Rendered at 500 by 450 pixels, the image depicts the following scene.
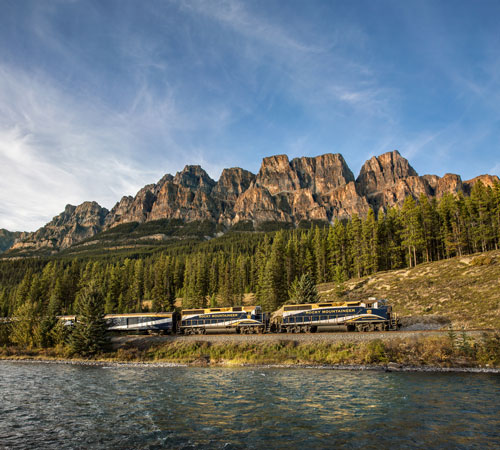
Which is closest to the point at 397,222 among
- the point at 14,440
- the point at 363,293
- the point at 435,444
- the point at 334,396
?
the point at 363,293

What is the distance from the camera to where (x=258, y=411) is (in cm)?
2055

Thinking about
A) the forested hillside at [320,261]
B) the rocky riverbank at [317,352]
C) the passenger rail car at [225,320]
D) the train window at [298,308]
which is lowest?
the rocky riverbank at [317,352]

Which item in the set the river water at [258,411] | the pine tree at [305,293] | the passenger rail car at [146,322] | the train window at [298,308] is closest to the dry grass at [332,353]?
the river water at [258,411]

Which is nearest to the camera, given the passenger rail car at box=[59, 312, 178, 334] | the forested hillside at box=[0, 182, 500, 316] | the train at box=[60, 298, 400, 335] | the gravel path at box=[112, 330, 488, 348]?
the gravel path at box=[112, 330, 488, 348]

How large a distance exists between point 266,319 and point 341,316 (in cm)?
1267

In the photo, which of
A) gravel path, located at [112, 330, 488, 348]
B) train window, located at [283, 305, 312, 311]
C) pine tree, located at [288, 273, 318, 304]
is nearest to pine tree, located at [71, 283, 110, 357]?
gravel path, located at [112, 330, 488, 348]

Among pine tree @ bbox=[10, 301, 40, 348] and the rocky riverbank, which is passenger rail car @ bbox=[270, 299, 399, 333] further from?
pine tree @ bbox=[10, 301, 40, 348]

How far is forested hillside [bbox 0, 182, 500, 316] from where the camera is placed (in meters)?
74.9

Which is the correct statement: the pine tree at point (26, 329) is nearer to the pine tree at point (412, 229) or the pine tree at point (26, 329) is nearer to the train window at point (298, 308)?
the train window at point (298, 308)

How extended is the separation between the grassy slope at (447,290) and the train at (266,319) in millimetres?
6011

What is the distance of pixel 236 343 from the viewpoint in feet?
148

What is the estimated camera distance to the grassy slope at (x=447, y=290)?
1791 inches

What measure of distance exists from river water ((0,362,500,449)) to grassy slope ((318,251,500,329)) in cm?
1984

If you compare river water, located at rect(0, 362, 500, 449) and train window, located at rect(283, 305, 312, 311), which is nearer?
river water, located at rect(0, 362, 500, 449)
